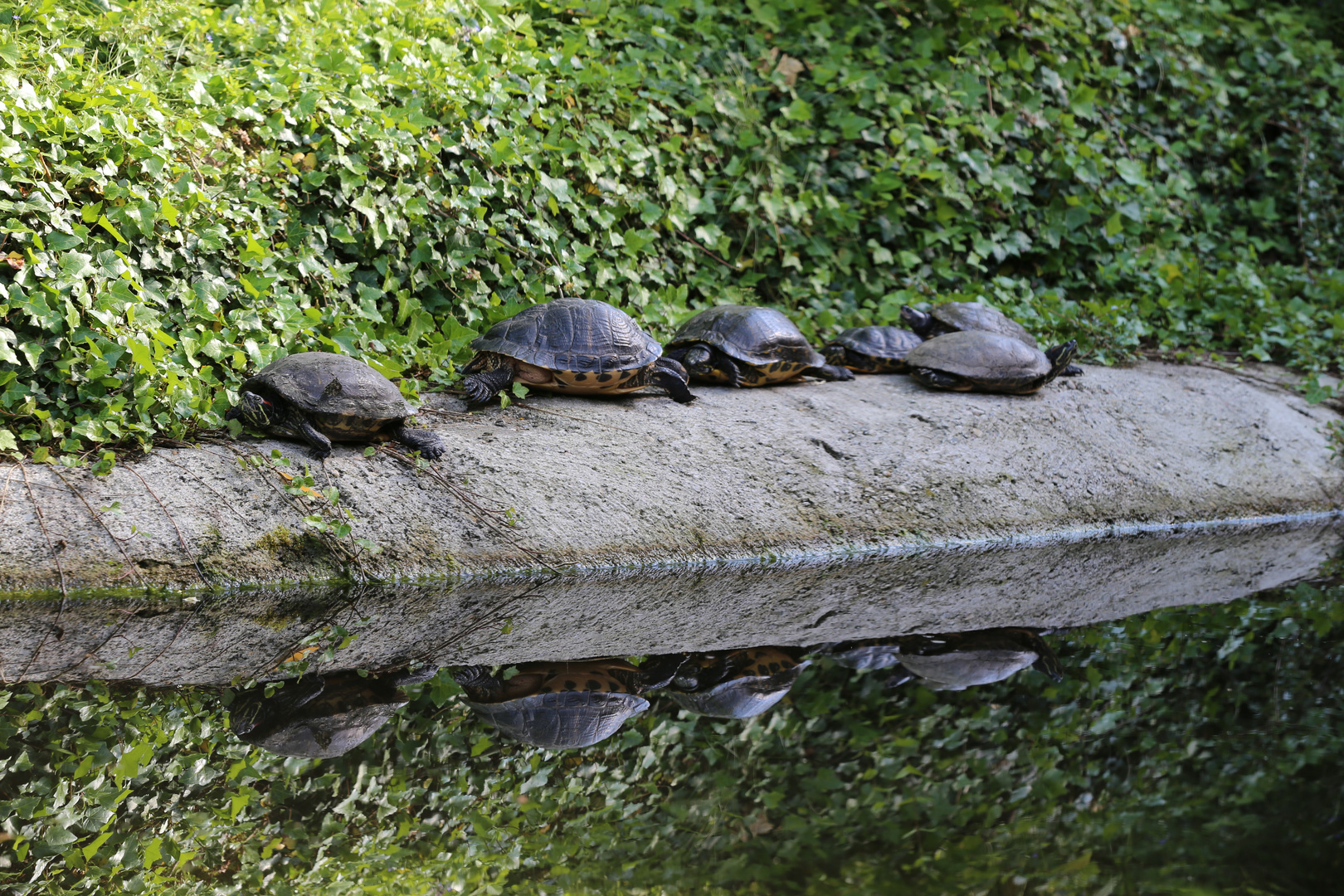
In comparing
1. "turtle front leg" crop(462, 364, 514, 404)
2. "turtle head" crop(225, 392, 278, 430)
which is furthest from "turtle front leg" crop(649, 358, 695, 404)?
"turtle head" crop(225, 392, 278, 430)

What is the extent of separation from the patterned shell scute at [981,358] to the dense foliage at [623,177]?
111 centimetres

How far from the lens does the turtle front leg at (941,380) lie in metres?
6.84

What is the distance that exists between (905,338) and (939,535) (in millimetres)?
1927

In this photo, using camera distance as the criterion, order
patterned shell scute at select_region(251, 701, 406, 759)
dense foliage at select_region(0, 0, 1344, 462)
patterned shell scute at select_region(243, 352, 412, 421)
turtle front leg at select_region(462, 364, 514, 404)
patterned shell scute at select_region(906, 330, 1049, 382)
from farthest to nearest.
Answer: patterned shell scute at select_region(906, 330, 1049, 382) < turtle front leg at select_region(462, 364, 514, 404) < dense foliage at select_region(0, 0, 1344, 462) < patterned shell scute at select_region(243, 352, 412, 421) < patterned shell scute at select_region(251, 701, 406, 759)

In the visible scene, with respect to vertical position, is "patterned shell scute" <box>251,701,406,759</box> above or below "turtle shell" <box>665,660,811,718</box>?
above

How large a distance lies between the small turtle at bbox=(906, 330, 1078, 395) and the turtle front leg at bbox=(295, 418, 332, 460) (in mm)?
3893

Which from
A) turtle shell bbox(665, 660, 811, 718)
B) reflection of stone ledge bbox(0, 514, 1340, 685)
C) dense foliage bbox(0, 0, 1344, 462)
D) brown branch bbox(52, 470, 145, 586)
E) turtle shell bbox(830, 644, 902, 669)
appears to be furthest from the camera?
dense foliage bbox(0, 0, 1344, 462)

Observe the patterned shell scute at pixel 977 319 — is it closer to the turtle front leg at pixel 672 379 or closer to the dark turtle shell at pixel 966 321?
the dark turtle shell at pixel 966 321

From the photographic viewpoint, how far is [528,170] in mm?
6945

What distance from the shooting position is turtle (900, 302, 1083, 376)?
7.50 m

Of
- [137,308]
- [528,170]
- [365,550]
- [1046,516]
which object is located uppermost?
[528,170]

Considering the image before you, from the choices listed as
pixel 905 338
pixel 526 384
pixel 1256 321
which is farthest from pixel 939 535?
pixel 1256 321

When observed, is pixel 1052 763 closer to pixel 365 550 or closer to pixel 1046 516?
pixel 365 550

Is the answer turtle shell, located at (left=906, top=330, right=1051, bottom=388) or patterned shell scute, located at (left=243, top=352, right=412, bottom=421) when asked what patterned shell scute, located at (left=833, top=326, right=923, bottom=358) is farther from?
patterned shell scute, located at (left=243, top=352, right=412, bottom=421)
